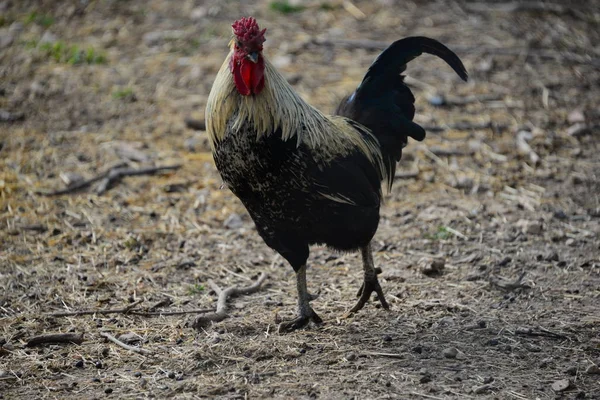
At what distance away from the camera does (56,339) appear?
4867mm

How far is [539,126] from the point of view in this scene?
852 cm

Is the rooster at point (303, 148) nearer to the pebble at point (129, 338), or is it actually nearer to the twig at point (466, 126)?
the pebble at point (129, 338)

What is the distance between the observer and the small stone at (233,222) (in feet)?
22.4

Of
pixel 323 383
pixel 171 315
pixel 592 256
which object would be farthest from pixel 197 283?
pixel 592 256

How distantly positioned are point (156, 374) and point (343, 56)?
703 centimetres

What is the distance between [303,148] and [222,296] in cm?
145

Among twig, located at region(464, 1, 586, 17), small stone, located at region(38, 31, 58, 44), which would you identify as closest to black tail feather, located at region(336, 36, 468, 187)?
twig, located at region(464, 1, 586, 17)

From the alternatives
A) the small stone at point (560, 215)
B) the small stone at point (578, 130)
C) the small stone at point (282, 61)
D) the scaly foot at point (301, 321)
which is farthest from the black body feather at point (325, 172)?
the small stone at point (282, 61)

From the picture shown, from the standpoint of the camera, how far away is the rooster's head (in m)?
4.44

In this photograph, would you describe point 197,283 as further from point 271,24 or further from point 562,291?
point 271,24

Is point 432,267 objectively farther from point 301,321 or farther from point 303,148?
point 303,148

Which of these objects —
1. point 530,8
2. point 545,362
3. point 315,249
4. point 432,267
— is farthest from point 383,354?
point 530,8

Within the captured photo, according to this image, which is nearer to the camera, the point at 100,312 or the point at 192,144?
the point at 100,312

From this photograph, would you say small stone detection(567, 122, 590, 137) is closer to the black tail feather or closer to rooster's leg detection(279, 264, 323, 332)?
the black tail feather
